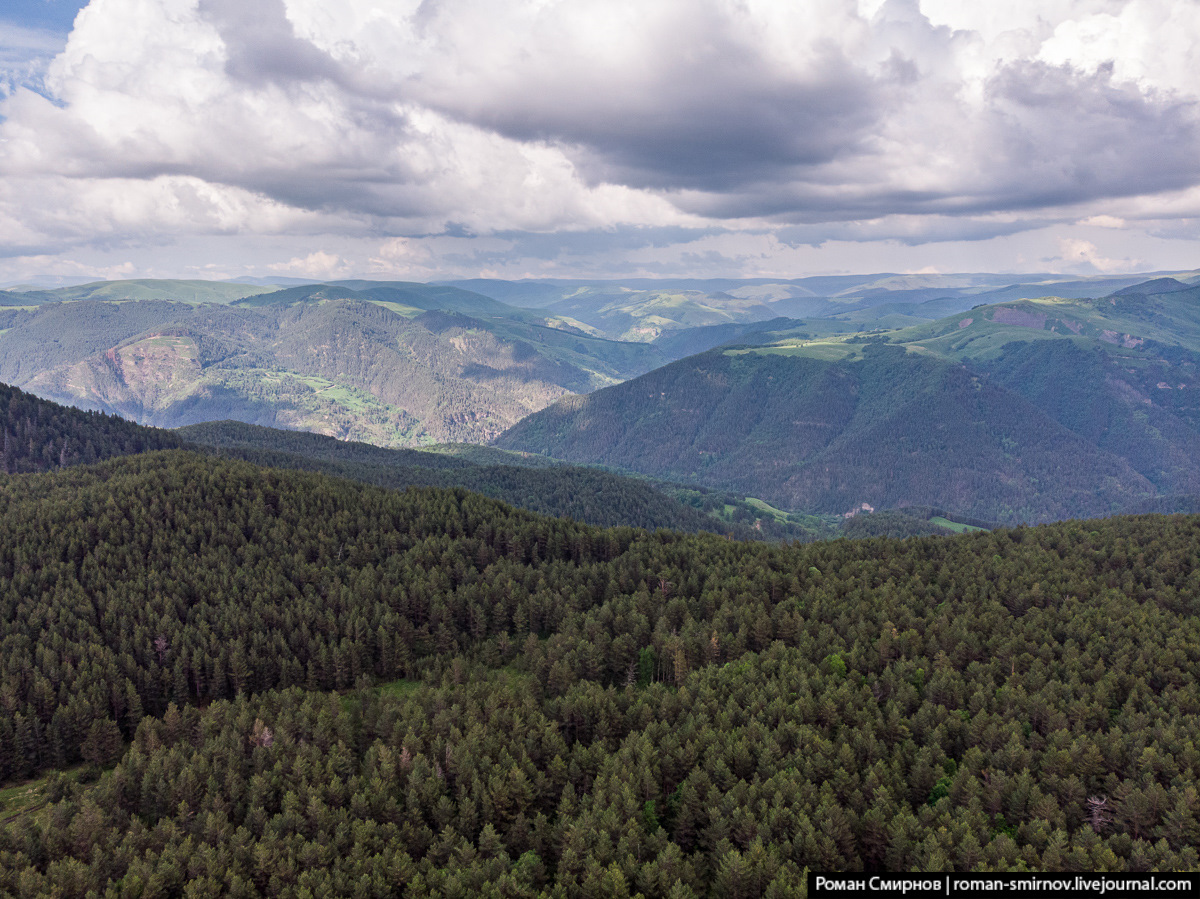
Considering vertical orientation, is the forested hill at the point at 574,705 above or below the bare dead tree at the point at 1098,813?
below

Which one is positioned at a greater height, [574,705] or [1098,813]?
[1098,813]

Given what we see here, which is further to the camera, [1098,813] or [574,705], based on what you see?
[574,705]

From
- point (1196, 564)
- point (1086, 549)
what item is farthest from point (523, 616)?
point (1196, 564)

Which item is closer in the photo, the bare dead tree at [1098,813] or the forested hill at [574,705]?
the bare dead tree at [1098,813]

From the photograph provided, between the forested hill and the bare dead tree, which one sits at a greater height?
the bare dead tree

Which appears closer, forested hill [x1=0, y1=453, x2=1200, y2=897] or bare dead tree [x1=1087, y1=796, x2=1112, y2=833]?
bare dead tree [x1=1087, y1=796, x2=1112, y2=833]

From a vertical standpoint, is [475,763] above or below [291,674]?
above

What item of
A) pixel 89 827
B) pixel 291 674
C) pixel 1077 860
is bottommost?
pixel 291 674

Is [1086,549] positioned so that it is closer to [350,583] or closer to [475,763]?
[475,763]
